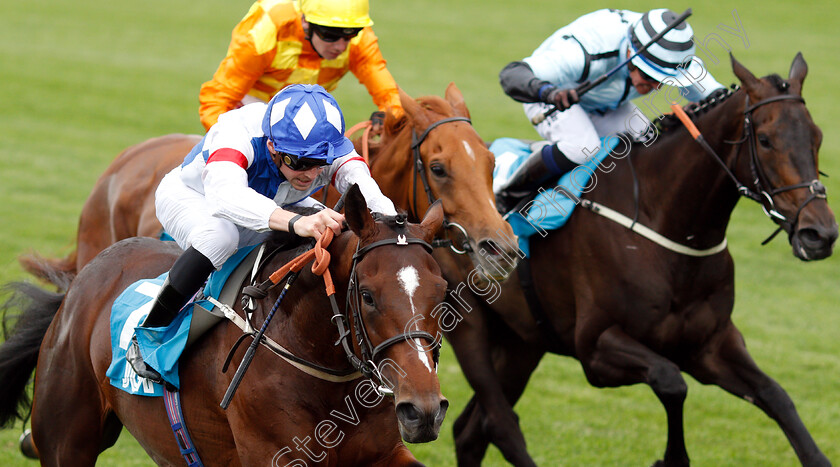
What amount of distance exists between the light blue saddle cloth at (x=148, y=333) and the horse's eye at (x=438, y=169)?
3.69 feet

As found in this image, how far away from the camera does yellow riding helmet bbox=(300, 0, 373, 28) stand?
496 cm

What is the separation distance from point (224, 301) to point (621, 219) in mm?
2246

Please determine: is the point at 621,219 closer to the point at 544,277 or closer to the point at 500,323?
the point at 544,277

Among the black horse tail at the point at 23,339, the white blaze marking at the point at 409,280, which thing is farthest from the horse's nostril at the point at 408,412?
the black horse tail at the point at 23,339

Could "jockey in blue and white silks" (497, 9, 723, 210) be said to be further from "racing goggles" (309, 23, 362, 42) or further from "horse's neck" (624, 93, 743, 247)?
"racing goggles" (309, 23, 362, 42)

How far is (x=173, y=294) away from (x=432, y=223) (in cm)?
103

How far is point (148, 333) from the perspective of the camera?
380cm

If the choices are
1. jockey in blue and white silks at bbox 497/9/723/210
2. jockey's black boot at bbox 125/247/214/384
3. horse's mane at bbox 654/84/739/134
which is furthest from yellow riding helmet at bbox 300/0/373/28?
jockey's black boot at bbox 125/247/214/384

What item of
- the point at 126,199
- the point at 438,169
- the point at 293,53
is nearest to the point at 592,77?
the point at 438,169

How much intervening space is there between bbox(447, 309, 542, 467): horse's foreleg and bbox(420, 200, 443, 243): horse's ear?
7.13ft

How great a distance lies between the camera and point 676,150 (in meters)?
5.11

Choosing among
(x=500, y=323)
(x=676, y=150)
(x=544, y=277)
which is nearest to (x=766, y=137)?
(x=676, y=150)

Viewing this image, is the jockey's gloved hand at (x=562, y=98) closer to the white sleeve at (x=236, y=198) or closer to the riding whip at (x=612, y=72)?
the riding whip at (x=612, y=72)

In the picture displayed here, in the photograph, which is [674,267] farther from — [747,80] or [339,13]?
[339,13]
